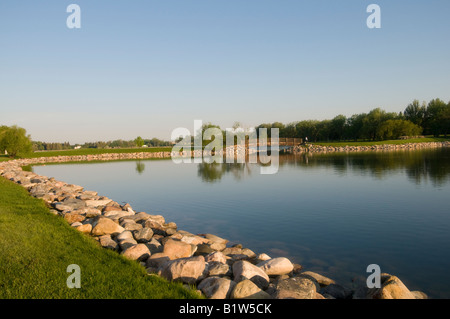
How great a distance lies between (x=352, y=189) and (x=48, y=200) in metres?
16.8

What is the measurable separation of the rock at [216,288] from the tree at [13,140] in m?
66.0

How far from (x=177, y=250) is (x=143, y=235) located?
6.70 feet

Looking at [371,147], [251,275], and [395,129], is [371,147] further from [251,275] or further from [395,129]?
[251,275]

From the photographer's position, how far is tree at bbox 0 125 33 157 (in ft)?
195

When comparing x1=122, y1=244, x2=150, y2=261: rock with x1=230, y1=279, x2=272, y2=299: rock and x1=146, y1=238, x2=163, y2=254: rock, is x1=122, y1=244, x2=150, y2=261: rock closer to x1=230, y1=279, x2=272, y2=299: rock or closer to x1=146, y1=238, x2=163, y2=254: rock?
x1=146, y1=238, x2=163, y2=254: rock

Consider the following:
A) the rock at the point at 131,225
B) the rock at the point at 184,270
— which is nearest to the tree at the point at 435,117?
the rock at the point at 131,225

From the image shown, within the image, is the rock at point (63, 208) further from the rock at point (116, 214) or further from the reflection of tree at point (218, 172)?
→ the reflection of tree at point (218, 172)

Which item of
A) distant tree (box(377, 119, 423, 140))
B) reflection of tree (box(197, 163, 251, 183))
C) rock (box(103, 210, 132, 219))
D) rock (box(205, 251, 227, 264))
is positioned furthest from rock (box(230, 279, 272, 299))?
distant tree (box(377, 119, 423, 140))

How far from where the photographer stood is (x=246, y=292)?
5.96 m

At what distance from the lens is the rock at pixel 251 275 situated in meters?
6.87
